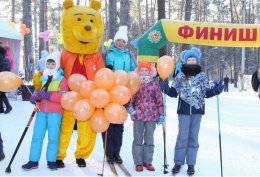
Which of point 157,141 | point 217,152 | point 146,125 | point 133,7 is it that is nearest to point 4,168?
point 146,125

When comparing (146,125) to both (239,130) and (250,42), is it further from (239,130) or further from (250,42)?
(250,42)

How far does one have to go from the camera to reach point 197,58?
479cm

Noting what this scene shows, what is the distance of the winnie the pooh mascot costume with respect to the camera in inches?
186

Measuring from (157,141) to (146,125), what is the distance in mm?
1867

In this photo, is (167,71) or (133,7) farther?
(133,7)

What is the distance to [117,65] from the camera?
5133 millimetres

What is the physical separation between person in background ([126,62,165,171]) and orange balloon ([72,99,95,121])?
2.17ft

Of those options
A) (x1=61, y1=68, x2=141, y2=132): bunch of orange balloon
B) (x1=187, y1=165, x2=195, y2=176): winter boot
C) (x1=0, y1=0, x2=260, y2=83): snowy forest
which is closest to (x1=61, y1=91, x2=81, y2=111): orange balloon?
(x1=61, y1=68, x2=141, y2=132): bunch of orange balloon

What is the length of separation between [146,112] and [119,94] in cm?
65

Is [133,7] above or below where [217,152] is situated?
above

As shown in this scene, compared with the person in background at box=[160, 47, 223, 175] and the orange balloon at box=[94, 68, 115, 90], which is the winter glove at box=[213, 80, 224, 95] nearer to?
the person in background at box=[160, 47, 223, 175]

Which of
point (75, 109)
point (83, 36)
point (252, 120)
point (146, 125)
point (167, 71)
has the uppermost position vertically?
point (83, 36)

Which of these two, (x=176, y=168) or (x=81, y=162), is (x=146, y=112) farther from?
(x=81, y=162)

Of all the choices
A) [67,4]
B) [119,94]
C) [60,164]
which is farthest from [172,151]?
[67,4]
